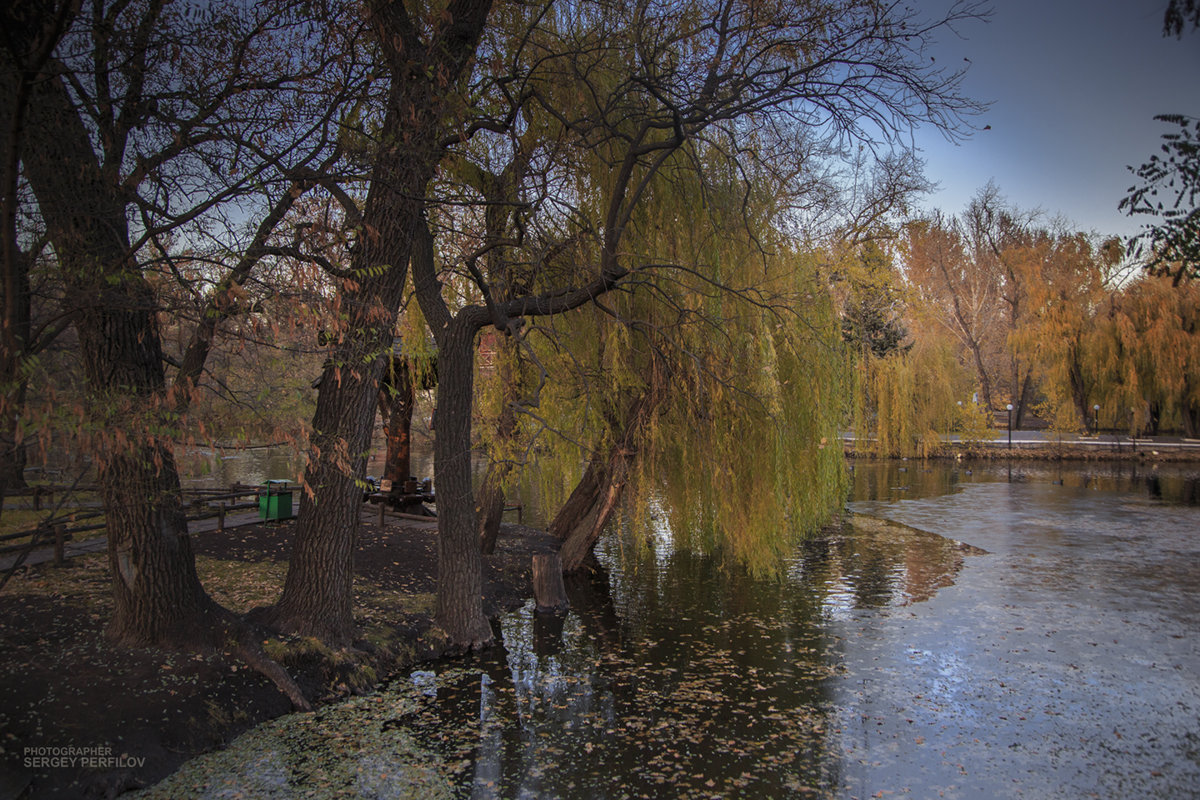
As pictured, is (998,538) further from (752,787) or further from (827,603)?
(752,787)

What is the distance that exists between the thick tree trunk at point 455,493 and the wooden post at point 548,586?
1660 millimetres

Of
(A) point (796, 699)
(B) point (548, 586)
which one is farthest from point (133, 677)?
(A) point (796, 699)

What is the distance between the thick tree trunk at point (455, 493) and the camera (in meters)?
8.11

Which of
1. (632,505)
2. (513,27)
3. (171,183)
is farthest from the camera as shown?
(632,505)

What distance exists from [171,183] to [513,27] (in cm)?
497

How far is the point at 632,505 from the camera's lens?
11.0 m

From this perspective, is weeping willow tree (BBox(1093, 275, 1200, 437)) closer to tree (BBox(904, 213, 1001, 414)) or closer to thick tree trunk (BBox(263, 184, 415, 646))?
tree (BBox(904, 213, 1001, 414))

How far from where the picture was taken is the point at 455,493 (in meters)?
8.12

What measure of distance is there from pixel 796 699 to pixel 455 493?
3724mm

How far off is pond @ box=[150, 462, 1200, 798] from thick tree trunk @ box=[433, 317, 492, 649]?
48 cm

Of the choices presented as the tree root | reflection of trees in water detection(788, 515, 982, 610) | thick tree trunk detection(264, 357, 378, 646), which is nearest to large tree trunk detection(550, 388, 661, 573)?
reflection of trees in water detection(788, 515, 982, 610)

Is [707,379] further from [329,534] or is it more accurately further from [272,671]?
[272,671]

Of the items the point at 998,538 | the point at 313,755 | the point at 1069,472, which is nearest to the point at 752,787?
the point at 313,755

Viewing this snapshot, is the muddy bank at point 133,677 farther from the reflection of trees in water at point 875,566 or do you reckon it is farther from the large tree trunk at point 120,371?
the reflection of trees in water at point 875,566
